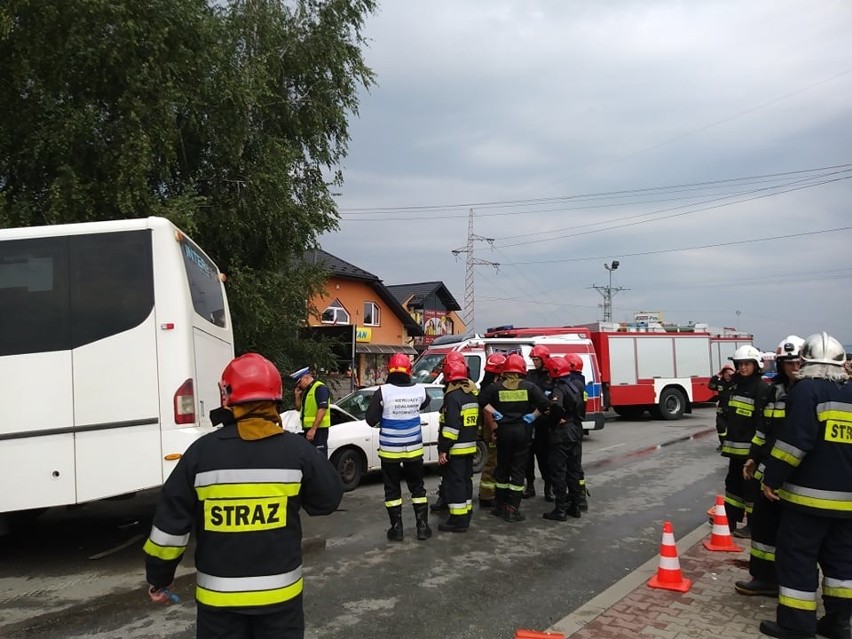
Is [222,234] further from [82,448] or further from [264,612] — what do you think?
[264,612]

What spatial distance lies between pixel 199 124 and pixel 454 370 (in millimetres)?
8156

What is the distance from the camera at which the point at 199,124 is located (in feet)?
41.3

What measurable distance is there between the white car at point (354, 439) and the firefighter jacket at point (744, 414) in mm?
3702

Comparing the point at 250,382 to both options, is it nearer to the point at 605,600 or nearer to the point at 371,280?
the point at 605,600

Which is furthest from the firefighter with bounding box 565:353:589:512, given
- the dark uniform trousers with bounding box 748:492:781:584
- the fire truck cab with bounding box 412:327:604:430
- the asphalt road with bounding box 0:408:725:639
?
the fire truck cab with bounding box 412:327:604:430

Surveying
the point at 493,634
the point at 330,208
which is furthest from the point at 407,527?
the point at 330,208

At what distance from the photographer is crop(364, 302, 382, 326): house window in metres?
32.1

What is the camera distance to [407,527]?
7.37 metres

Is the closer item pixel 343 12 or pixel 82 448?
pixel 82 448

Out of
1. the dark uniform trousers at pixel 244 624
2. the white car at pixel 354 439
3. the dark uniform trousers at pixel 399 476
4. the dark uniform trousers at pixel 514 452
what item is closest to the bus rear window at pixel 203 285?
the dark uniform trousers at pixel 399 476

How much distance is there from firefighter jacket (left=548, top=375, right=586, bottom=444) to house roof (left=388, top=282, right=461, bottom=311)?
3333cm

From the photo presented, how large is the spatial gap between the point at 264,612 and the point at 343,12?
1540 cm

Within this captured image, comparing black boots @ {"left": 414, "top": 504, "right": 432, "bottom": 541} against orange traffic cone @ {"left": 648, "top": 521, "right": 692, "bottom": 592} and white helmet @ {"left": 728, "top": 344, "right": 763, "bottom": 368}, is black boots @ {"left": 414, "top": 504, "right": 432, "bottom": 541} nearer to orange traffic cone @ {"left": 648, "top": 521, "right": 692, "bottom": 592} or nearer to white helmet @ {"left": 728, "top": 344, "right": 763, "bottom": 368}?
orange traffic cone @ {"left": 648, "top": 521, "right": 692, "bottom": 592}

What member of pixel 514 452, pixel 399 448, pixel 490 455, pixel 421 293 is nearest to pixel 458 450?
pixel 399 448
